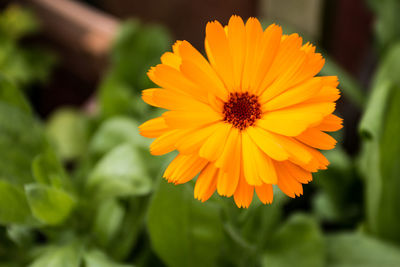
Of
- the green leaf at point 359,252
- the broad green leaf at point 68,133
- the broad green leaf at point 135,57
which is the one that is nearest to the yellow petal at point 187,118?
the green leaf at point 359,252

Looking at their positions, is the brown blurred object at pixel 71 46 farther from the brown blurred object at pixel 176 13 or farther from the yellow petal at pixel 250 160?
the yellow petal at pixel 250 160

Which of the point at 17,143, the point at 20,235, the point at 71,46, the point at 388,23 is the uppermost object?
the point at 388,23

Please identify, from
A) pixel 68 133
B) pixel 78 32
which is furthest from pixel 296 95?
pixel 78 32

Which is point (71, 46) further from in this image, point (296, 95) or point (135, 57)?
point (296, 95)

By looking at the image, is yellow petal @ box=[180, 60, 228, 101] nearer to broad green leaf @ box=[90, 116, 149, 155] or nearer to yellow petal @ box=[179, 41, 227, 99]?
yellow petal @ box=[179, 41, 227, 99]

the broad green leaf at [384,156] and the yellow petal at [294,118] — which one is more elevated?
the broad green leaf at [384,156]

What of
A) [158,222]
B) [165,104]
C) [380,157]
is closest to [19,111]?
[158,222]

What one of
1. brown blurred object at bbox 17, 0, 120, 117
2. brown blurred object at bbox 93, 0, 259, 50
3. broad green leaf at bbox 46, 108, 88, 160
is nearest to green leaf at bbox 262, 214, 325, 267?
broad green leaf at bbox 46, 108, 88, 160
